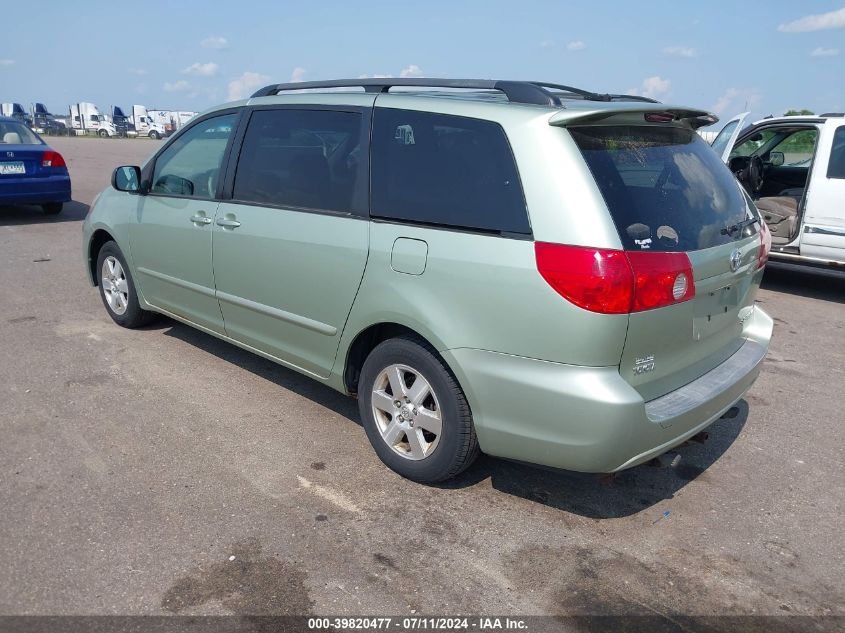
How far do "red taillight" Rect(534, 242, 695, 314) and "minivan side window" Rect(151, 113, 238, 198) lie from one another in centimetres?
250

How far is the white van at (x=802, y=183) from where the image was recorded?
7.17 meters

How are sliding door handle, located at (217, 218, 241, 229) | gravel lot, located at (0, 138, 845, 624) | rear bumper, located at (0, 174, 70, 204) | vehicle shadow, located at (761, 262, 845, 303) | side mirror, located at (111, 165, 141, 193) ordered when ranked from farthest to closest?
1. rear bumper, located at (0, 174, 70, 204)
2. vehicle shadow, located at (761, 262, 845, 303)
3. side mirror, located at (111, 165, 141, 193)
4. sliding door handle, located at (217, 218, 241, 229)
5. gravel lot, located at (0, 138, 845, 624)

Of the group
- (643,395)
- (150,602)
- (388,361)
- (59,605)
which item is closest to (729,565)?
(643,395)

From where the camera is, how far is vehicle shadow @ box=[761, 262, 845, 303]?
7.58m

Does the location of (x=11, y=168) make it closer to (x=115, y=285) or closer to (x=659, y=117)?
(x=115, y=285)

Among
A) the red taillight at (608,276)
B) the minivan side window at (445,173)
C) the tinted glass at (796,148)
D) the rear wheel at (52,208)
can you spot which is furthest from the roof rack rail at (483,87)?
the rear wheel at (52,208)

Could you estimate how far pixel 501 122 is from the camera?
10.1 feet

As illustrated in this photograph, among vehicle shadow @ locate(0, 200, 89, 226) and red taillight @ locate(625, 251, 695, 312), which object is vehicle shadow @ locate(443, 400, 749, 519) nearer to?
red taillight @ locate(625, 251, 695, 312)

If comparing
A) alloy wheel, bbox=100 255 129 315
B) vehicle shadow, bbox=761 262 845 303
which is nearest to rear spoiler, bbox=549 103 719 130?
alloy wheel, bbox=100 255 129 315

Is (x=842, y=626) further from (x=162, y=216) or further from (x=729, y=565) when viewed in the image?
(x=162, y=216)

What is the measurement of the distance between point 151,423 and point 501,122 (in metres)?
2.58

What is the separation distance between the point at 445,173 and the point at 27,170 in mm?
9505

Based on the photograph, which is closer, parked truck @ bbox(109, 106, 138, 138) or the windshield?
the windshield

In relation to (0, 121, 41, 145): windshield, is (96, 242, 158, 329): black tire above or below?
below
